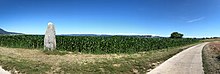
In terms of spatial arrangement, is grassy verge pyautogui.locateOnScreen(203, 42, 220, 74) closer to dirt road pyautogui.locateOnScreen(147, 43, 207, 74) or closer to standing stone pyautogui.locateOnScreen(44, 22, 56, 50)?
dirt road pyautogui.locateOnScreen(147, 43, 207, 74)

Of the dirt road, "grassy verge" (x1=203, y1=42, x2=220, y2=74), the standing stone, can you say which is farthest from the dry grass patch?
"grassy verge" (x1=203, y1=42, x2=220, y2=74)

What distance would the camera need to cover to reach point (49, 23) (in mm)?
25250

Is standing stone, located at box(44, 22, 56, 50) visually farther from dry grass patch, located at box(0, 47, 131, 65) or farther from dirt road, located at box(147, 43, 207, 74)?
dirt road, located at box(147, 43, 207, 74)

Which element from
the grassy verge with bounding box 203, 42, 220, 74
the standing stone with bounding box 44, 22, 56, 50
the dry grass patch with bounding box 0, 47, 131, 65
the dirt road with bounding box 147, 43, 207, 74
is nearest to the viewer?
the dirt road with bounding box 147, 43, 207, 74

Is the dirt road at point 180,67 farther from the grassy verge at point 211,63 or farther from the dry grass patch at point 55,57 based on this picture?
the dry grass patch at point 55,57

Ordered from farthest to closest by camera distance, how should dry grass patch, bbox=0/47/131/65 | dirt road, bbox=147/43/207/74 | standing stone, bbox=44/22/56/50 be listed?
1. standing stone, bbox=44/22/56/50
2. dry grass patch, bbox=0/47/131/65
3. dirt road, bbox=147/43/207/74

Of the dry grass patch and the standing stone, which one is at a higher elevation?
the standing stone

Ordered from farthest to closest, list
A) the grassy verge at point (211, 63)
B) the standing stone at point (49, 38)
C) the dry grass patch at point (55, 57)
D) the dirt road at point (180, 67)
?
the standing stone at point (49, 38) < the dry grass patch at point (55, 57) < the grassy verge at point (211, 63) < the dirt road at point (180, 67)

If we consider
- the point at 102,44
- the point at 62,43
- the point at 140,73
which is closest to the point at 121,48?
the point at 102,44

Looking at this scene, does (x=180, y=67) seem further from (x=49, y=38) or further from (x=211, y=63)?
(x=49, y=38)

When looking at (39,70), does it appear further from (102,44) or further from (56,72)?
(102,44)

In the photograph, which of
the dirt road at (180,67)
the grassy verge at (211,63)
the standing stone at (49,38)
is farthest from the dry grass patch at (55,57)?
the grassy verge at (211,63)

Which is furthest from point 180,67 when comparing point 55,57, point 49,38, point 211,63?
point 49,38

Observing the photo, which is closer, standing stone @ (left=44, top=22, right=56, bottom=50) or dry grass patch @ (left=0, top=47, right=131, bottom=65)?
dry grass patch @ (left=0, top=47, right=131, bottom=65)
